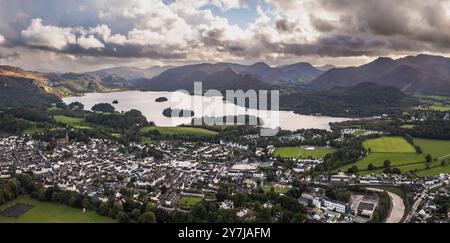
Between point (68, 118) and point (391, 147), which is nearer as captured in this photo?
point (391, 147)

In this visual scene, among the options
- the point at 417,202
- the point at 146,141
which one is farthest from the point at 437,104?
the point at 417,202

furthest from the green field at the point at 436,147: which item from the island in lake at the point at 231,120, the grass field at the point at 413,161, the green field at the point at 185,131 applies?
the green field at the point at 185,131

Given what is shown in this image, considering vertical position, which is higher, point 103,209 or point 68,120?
point 68,120

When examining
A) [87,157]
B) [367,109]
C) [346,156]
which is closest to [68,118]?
[87,157]

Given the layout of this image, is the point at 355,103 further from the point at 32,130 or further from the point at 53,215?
the point at 53,215

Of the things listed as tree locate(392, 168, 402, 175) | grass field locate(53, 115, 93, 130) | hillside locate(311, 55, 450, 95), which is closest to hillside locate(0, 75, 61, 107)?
grass field locate(53, 115, 93, 130)

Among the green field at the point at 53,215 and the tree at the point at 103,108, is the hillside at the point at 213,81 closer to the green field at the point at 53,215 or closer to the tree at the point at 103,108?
the tree at the point at 103,108

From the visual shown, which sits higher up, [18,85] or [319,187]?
[18,85]
